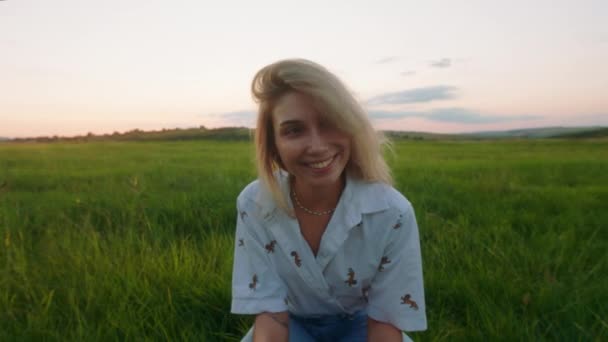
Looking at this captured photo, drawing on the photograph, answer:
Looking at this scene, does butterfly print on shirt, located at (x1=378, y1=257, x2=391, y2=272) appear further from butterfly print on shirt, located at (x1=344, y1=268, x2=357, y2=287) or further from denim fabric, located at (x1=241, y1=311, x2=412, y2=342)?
denim fabric, located at (x1=241, y1=311, x2=412, y2=342)

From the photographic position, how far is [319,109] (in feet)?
5.12

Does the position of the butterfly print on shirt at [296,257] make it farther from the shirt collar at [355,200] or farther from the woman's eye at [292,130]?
the woman's eye at [292,130]

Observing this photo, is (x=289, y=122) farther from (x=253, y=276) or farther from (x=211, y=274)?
(x=211, y=274)

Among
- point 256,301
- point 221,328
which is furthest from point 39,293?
point 256,301

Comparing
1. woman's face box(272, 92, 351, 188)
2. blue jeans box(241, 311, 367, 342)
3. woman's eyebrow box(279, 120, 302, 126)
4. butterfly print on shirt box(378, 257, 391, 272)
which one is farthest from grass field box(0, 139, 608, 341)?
woman's eyebrow box(279, 120, 302, 126)

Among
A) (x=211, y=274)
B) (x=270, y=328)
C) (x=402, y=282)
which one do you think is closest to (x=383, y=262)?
(x=402, y=282)

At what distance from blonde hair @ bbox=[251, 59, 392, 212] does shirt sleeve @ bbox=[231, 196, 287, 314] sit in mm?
177

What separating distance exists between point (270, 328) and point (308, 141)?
2.51 ft

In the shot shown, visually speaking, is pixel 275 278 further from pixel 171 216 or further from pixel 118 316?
pixel 171 216

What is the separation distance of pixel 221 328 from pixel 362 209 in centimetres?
99

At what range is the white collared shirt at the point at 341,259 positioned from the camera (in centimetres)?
165

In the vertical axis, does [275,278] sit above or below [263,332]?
above

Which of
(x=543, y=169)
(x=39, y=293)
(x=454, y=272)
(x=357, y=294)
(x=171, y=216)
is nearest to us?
(x=357, y=294)

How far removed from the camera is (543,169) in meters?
7.59
